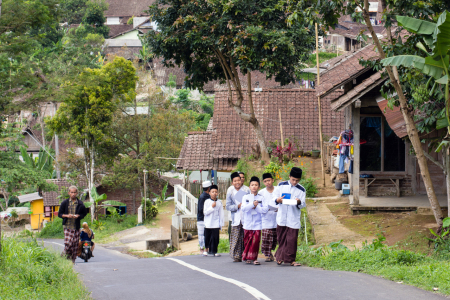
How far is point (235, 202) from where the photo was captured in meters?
9.43

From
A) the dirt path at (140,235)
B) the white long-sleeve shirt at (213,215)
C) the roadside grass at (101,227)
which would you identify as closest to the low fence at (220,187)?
the dirt path at (140,235)

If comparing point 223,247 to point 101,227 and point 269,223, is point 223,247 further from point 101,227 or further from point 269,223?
point 101,227

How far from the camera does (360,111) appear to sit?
14.5 m

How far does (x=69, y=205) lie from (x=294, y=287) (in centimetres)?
528

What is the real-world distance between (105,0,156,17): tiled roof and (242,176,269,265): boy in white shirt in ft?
227

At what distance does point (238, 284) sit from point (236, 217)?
9.25ft

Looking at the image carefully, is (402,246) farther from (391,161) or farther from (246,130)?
(246,130)

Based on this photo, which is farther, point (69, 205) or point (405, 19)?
point (69, 205)

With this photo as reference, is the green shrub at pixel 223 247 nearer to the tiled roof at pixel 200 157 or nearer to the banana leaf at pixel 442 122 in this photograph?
the banana leaf at pixel 442 122

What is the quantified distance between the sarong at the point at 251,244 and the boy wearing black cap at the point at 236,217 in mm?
263

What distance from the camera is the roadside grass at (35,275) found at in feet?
19.9

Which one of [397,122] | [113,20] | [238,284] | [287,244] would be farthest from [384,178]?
[113,20]

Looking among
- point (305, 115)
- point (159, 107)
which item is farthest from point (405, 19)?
point (159, 107)

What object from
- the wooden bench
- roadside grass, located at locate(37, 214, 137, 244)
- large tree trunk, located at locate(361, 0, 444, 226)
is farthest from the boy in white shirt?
roadside grass, located at locate(37, 214, 137, 244)
